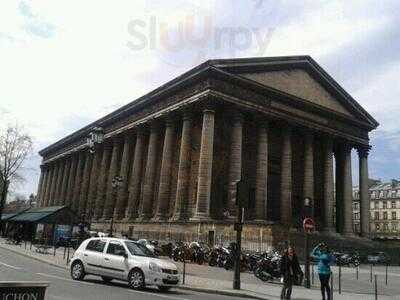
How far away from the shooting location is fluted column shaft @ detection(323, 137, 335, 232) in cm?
5043

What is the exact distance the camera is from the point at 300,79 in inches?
2003

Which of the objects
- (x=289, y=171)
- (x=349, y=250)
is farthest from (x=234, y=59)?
(x=349, y=250)

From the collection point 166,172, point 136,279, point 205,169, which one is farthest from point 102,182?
point 136,279

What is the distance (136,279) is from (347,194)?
41899mm

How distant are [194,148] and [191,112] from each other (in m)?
3.70

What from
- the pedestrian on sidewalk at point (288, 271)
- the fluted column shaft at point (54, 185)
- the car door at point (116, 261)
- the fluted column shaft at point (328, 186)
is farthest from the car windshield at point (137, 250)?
the fluted column shaft at point (54, 185)

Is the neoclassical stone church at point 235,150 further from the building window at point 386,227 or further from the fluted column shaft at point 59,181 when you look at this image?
the building window at point 386,227

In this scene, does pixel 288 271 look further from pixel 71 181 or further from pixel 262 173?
pixel 71 181

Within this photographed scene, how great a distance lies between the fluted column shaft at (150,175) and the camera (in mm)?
48484

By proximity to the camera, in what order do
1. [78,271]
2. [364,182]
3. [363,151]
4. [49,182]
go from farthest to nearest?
[49,182]
[363,151]
[364,182]
[78,271]

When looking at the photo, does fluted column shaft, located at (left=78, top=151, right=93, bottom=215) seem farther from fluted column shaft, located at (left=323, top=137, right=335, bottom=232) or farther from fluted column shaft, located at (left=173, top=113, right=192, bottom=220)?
fluted column shaft, located at (left=323, top=137, right=335, bottom=232)

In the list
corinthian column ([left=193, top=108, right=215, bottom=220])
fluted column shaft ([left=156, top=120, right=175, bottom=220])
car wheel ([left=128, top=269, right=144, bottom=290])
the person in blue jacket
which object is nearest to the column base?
corinthian column ([left=193, top=108, right=215, bottom=220])


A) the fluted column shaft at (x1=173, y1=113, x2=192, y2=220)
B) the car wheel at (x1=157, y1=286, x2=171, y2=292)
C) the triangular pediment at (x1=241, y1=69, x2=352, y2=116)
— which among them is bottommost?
the car wheel at (x1=157, y1=286, x2=171, y2=292)

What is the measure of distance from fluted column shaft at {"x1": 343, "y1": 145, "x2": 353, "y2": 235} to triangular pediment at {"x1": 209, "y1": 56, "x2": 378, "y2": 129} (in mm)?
4731
